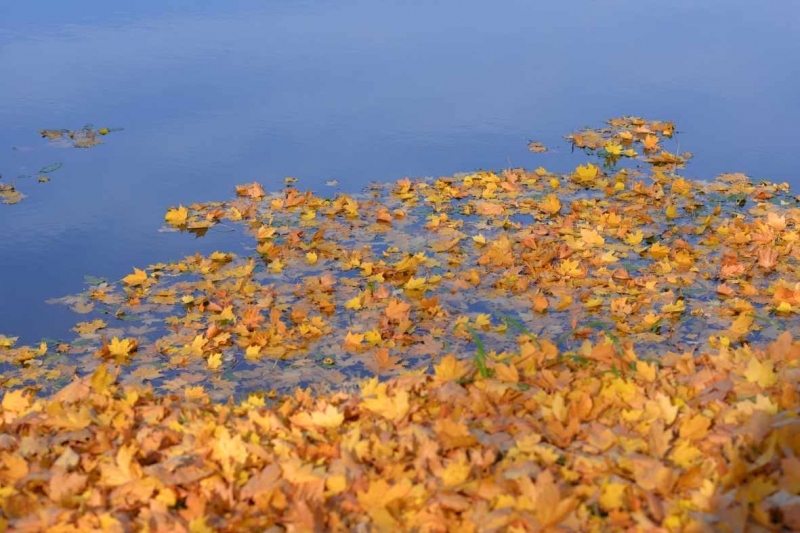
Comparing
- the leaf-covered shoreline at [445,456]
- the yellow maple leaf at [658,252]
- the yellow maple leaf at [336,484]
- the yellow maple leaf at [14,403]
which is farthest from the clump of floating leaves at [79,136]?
the yellow maple leaf at [336,484]

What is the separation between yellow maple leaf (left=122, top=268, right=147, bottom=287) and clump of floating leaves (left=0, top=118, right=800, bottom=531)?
0.05 meters

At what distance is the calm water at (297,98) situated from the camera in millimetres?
8188

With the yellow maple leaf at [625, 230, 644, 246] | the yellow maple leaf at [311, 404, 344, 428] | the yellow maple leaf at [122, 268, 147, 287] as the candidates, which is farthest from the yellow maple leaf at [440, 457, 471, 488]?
the yellow maple leaf at [625, 230, 644, 246]

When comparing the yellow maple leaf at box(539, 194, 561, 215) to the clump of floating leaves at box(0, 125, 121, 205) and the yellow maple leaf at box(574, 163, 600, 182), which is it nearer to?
the yellow maple leaf at box(574, 163, 600, 182)

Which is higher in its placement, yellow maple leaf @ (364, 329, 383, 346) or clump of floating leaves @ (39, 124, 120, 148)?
clump of floating leaves @ (39, 124, 120, 148)

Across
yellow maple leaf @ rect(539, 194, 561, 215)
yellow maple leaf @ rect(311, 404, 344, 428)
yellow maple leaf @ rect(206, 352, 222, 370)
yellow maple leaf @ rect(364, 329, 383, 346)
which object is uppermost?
yellow maple leaf @ rect(311, 404, 344, 428)

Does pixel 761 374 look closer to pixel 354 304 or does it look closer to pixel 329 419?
pixel 329 419

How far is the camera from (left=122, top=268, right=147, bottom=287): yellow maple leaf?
6.63 metres

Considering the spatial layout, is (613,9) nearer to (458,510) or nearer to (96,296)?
(96,296)

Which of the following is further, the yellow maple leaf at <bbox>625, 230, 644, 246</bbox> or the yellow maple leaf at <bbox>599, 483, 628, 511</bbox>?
the yellow maple leaf at <bbox>625, 230, 644, 246</bbox>

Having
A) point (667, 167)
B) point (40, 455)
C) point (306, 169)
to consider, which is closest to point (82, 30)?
point (306, 169)

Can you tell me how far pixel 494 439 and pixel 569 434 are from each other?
32 cm

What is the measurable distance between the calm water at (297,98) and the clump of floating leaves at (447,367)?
2.13 ft

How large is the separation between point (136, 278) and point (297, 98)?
5.96 meters
